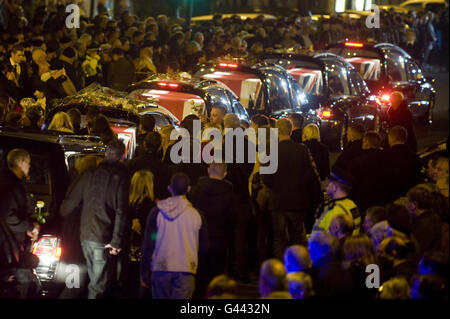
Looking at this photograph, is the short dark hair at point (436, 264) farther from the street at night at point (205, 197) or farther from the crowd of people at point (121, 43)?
the crowd of people at point (121, 43)

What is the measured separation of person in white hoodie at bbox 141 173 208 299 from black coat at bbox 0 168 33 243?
3.38 ft

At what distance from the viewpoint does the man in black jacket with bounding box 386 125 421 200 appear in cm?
1162

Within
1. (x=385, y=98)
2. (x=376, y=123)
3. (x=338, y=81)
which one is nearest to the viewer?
(x=376, y=123)

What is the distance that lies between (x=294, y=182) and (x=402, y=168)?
1543 mm

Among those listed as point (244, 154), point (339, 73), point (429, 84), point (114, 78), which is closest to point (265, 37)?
point (429, 84)

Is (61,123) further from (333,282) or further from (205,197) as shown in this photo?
(333,282)

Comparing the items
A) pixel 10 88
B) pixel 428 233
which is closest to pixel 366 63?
pixel 10 88

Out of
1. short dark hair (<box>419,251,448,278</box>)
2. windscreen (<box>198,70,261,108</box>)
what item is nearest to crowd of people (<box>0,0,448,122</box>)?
windscreen (<box>198,70,261,108</box>)

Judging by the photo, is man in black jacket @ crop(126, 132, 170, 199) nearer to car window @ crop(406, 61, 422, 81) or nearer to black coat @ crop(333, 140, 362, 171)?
black coat @ crop(333, 140, 362, 171)

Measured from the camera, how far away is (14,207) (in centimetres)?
875

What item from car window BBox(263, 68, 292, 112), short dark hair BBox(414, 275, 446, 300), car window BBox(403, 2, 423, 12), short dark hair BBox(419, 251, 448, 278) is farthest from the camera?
car window BBox(403, 2, 423, 12)

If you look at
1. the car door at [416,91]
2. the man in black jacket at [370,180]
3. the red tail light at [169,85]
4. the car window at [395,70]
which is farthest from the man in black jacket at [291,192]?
the car window at [395,70]

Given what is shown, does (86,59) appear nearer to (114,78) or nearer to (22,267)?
(114,78)

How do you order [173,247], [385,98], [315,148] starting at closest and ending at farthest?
[173,247], [315,148], [385,98]
